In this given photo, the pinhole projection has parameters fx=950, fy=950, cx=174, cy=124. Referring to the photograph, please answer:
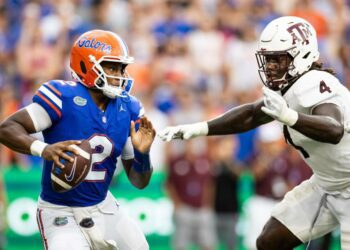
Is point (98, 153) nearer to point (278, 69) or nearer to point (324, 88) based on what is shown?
point (278, 69)

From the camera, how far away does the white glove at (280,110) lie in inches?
221

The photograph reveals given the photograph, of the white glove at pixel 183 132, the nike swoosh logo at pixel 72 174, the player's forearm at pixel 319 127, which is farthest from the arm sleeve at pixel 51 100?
the player's forearm at pixel 319 127

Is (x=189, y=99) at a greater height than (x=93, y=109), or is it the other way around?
(x=93, y=109)

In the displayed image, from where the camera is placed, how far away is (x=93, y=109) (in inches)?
236

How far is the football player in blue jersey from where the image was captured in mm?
5855

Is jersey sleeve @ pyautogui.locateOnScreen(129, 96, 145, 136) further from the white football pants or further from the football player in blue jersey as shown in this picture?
the white football pants

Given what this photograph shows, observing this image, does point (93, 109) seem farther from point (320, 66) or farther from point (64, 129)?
point (320, 66)

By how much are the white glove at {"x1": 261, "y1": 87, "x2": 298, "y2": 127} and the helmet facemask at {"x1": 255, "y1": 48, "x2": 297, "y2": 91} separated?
1.58ft

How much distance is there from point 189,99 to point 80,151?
18.7 feet

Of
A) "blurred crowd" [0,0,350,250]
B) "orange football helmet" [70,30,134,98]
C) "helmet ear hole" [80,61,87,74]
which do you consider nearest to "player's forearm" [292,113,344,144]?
"orange football helmet" [70,30,134,98]

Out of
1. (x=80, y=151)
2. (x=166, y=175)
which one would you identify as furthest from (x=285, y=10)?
(x=80, y=151)

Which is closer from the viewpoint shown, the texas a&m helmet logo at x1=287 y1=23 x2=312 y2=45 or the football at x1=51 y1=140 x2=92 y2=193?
the football at x1=51 y1=140 x2=92 y2=193

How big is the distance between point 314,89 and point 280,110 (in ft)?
1.51

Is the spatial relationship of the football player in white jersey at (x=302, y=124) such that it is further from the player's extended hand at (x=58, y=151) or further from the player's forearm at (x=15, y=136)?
the player's forearm at (x=15, y=136)
